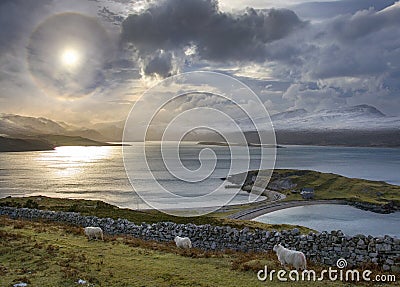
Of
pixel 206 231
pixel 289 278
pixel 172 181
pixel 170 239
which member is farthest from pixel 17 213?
pixel 172 181

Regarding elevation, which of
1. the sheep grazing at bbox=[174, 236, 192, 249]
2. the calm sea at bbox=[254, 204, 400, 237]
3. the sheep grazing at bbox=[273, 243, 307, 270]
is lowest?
the calm sea at bbox=[254, 204, 400, 237]

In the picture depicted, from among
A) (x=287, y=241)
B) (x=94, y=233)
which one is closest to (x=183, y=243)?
(x=94, y=233)

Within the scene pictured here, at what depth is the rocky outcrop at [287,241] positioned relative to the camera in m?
14.3

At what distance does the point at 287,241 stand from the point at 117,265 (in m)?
8.45

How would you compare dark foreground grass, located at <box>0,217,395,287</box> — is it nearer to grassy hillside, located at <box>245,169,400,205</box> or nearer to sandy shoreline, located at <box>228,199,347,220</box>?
sandy shoreline, located at <box>228,199,347,220</box>

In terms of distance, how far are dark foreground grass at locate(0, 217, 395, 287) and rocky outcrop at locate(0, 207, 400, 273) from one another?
146 centimetres

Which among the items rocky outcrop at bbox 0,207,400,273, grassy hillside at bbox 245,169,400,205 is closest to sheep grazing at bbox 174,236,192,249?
rocky outcrop at bbox 0,207,400,273

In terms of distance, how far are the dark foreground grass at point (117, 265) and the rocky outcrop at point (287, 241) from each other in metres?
1.46

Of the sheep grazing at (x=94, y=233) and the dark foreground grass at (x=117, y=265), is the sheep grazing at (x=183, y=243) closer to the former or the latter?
the dark foreground grass at (x=117, y=265)

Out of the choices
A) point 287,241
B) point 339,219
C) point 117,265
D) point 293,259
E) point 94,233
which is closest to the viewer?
point 293,259

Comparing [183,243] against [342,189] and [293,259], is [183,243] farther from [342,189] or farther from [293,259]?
[342,189]

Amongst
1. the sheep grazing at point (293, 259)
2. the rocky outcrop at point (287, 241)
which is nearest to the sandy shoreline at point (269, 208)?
the rocky outcrop at point (287, 241)

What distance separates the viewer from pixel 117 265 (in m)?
13.8

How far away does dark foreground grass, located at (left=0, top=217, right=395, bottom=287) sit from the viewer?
11.7m
